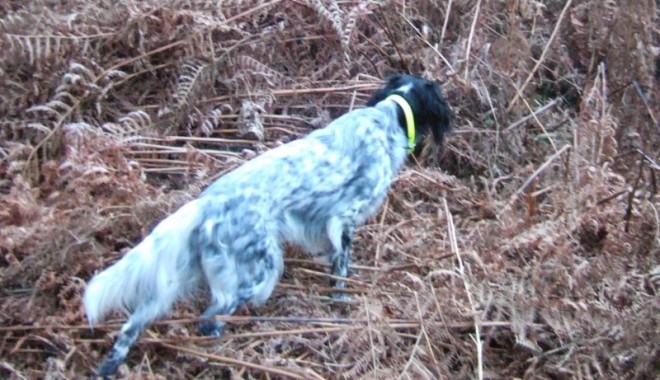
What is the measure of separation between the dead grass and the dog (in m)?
0.13

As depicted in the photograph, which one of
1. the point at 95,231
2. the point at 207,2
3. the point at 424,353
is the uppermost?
the point at 207,2

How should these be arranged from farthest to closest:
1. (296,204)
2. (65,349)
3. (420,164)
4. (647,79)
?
(647,79), (420,164), (296,204), (65,349)

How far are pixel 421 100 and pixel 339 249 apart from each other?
2.95ft

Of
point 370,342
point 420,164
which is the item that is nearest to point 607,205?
point 420,164

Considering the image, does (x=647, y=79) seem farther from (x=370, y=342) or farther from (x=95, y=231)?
(x=95, y=231)

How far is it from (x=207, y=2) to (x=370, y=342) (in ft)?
7.65

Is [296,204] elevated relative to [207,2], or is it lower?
lower

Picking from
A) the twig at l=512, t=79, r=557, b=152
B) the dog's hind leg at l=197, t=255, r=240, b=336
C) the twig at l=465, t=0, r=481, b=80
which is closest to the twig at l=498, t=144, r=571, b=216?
the twig at l=512, t=79, r=557, b=152

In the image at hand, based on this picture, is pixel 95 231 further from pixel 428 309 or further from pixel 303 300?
pixel 428 309

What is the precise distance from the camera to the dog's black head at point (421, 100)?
14.9 ft

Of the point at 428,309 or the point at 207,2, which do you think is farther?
the point at 207,2

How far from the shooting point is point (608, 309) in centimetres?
377

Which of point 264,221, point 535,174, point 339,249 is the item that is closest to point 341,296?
point 339,249

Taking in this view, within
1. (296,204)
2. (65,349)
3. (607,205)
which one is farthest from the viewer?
(607,205)
